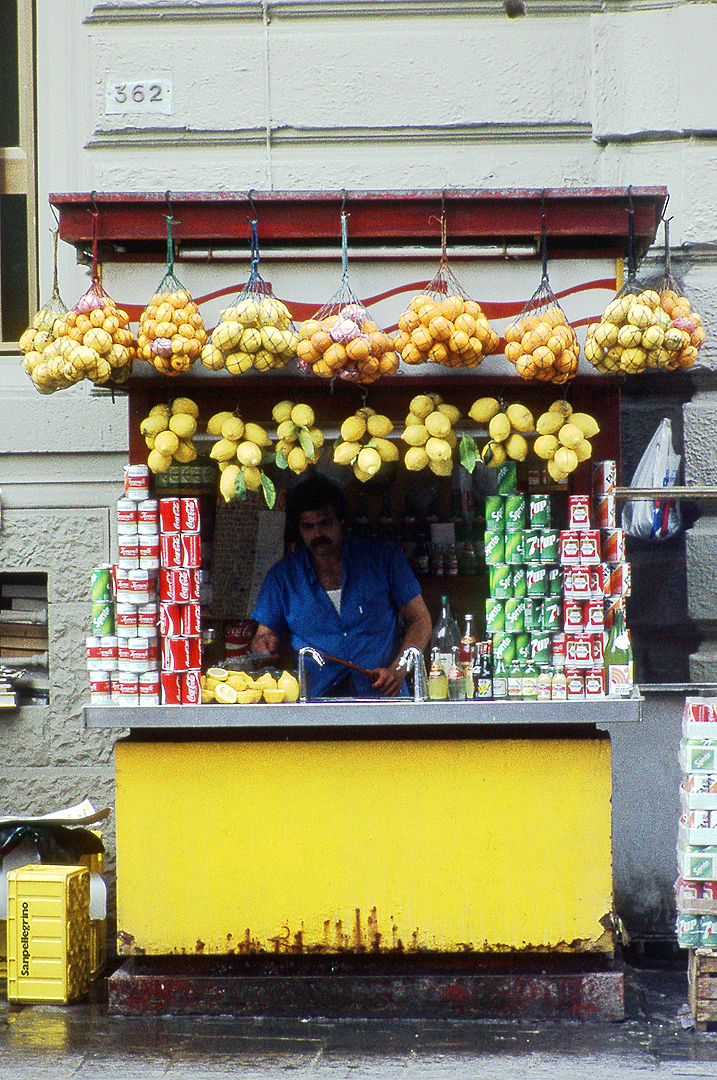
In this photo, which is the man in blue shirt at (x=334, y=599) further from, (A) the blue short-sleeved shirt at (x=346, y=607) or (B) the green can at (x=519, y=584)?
(B) the green can at (x=519, y=584)

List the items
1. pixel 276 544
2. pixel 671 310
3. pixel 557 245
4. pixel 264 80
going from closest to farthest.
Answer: pixel 671 310, pixel 557 245, pixel 276 544, pixel 264 80

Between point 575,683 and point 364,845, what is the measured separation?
1.17 meters

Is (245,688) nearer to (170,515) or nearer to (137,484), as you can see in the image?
(170,515)

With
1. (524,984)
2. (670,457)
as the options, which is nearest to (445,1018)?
(524,984)

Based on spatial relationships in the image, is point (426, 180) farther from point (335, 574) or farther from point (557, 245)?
point (335, 574)

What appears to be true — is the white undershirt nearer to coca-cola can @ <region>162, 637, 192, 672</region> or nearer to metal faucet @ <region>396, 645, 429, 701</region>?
metal faucet @ <region>396, 645, 429, 701</region>

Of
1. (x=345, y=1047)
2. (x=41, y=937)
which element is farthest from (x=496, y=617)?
(x=41, y=937)

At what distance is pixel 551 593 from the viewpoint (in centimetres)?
491

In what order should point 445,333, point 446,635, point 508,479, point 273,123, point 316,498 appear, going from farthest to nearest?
point 273,123
point 316,498
point 446,635
point 508,479
point 445,333

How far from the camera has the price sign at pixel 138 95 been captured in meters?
6.38

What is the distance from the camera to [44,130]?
6.41 meters

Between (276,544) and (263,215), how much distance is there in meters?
1.91

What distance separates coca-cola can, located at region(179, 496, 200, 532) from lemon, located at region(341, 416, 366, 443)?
2.42 feet

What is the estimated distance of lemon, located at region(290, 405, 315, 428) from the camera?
4707 millimetres
